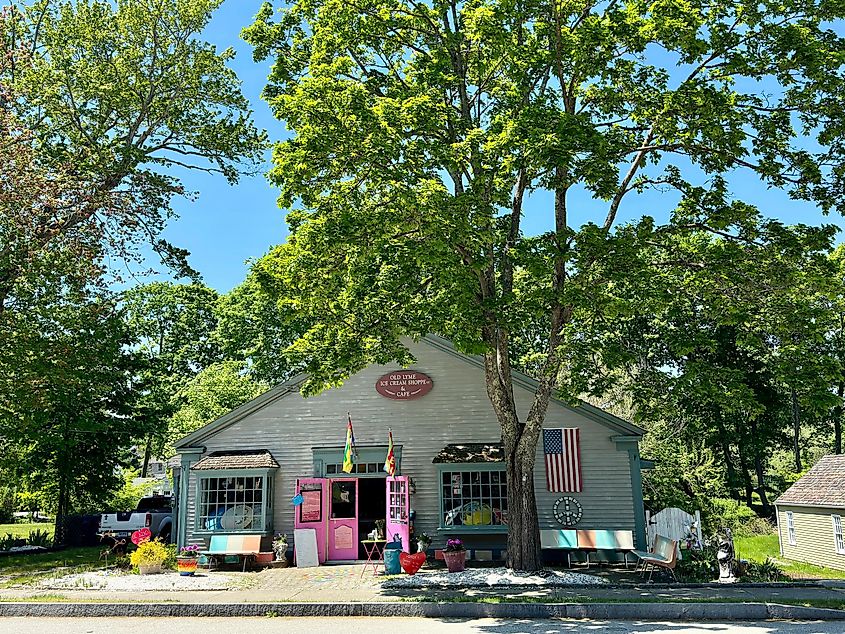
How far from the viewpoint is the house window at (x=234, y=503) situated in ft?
59.3

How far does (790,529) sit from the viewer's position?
2270 cm

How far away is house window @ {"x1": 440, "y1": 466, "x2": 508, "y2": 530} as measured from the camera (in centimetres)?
1748

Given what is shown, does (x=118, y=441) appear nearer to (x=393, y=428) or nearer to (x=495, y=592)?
(x=393, y=428)

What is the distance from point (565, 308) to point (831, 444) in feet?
115

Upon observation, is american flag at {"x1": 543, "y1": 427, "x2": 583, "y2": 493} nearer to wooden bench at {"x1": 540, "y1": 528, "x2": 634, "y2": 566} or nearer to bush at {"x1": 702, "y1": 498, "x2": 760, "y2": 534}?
wooden bench at {"x1": 540, "y1": 528, "x2": 634, "y2": 566}

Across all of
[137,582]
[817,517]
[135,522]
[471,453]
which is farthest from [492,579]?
[135,522]

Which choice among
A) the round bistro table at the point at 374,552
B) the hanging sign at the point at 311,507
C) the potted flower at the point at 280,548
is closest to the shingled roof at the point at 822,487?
the round bistro table at the point at 374,552

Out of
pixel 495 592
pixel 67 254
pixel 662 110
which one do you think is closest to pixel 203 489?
pixel 67 254

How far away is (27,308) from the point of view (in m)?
20.2

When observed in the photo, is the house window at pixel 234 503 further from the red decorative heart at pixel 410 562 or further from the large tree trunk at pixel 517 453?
the large tree trunk at pixel 517 453

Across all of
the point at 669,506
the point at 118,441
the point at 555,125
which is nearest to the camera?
the point at 555,125

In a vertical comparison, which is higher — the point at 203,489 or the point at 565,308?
the point at 565,308

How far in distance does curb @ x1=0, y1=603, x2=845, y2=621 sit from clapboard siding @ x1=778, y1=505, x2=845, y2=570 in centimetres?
1128

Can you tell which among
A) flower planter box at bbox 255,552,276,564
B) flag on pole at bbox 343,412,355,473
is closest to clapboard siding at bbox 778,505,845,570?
flag on pole at bbox 343,412,355,473
